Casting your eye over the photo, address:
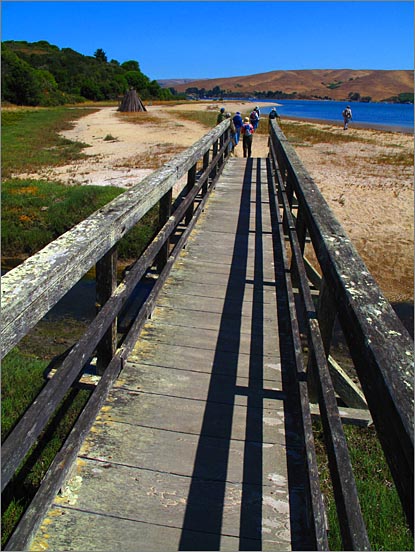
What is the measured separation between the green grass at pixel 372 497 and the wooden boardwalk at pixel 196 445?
1.09m

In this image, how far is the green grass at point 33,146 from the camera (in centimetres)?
1880

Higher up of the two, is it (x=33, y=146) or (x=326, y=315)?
(x=33, y=146)

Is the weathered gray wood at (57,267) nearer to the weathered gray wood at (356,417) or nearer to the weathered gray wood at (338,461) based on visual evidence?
the weathered gray wood at (338,461)

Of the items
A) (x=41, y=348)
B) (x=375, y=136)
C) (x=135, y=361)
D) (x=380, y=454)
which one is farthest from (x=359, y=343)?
(x=375, y=136)

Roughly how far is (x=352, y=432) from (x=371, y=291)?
3.40m

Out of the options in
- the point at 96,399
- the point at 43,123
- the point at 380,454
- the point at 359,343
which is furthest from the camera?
the point at 43,123

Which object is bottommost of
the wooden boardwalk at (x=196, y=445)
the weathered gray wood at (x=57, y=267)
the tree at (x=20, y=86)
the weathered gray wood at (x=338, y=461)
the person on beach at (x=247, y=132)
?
the wooden boardwalk at (x=196, y=445)

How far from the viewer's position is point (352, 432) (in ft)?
15.7

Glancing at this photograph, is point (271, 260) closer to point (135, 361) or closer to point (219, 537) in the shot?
point (135, 361)

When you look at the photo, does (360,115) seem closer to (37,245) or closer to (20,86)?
(20,86)

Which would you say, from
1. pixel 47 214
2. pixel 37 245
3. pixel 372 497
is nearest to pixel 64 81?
pixel 47 214

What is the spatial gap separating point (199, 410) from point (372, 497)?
1733 mm

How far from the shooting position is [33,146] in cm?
2333

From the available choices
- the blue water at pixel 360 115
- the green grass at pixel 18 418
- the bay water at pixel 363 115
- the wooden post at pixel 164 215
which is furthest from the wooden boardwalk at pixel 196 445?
the blue water at pixel 360 115
